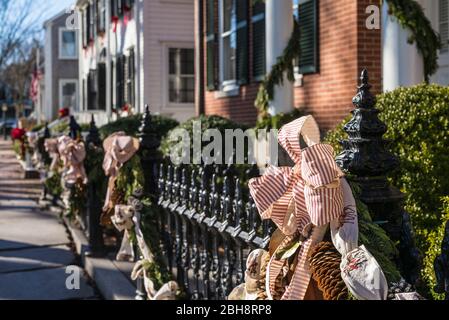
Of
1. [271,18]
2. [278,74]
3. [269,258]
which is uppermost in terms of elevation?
[271,18]

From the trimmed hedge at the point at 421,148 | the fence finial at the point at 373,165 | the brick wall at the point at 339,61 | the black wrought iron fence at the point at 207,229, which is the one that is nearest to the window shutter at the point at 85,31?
the brick wall at the point at 339,61

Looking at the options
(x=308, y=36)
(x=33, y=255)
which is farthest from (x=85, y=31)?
(x=33, y=255)

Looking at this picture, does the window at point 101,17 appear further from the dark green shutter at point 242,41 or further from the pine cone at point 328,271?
the pine cone at point 328,271

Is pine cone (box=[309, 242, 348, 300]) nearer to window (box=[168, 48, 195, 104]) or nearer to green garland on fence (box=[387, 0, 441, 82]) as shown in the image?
green garland on fence (box=[387, 0, 441, 82])

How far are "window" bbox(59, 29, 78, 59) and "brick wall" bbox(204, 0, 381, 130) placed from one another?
32.9 metres

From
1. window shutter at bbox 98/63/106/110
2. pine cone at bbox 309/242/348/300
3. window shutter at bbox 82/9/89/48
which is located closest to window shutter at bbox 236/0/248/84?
pine cone at bbox 309/242/348/300

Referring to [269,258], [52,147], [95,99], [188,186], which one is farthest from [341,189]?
[95,99]

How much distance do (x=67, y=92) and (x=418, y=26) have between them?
118ft

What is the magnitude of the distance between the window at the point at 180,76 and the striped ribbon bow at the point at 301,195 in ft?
51.6

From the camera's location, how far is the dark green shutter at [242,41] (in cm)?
1180

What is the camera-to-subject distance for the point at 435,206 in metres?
3.92

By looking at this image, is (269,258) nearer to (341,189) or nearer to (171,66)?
(341,189)

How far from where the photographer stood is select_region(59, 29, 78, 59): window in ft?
134
